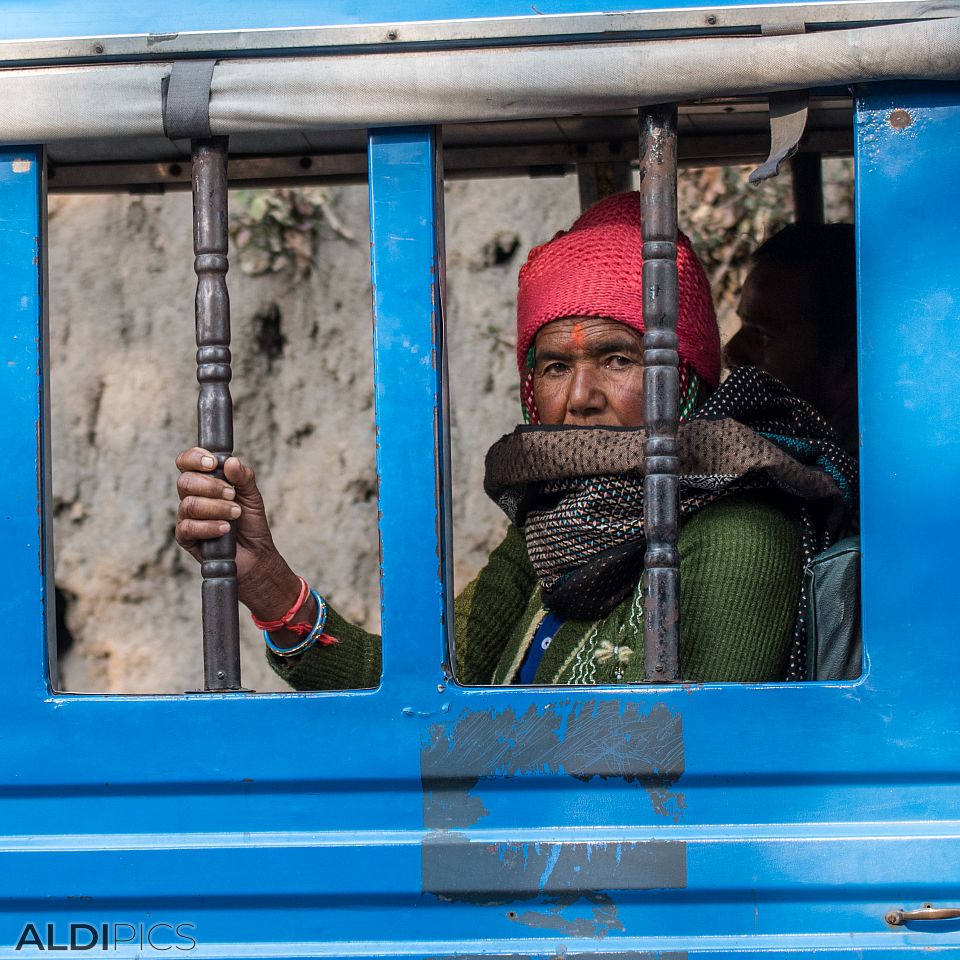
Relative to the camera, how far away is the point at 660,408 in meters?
1.58

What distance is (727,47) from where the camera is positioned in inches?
A: 61.2

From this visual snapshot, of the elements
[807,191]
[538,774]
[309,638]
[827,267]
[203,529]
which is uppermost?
[807,191]

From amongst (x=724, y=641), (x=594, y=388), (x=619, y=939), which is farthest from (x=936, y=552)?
(x=594, y=388)

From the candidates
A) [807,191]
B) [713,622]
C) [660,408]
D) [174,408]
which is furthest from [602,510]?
[174,408]

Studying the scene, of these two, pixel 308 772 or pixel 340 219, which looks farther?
pixel 340 219

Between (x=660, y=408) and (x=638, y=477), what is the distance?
→ 11.8 inches

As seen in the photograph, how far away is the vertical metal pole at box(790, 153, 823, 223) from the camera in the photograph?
9.65 feet

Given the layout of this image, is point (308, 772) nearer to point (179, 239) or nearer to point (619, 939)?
point (619, 939)

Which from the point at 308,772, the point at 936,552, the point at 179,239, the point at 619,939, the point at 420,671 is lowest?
the point at 619,939

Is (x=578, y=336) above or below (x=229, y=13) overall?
below

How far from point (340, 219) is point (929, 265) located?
4.18 m

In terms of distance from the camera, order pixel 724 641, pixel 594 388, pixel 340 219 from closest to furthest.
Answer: pixel 724 641
pixel 594 388
pixel 340 219

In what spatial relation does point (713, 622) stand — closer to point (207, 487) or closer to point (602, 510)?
point (602, 510)

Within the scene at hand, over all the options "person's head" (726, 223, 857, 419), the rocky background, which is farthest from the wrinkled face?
the rocky background
